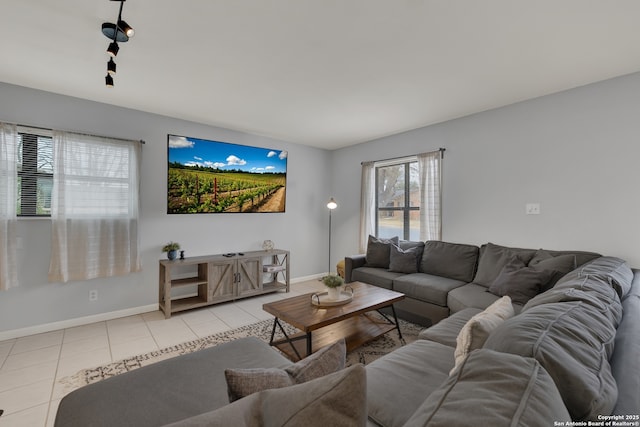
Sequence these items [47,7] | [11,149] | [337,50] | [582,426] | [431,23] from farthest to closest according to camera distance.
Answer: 1. [11,149]
2. [337,50]
3. [431,23]
4. [47,7]
5. [582,426]

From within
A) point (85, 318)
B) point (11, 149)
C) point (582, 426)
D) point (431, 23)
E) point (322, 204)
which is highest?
point (431, 23)

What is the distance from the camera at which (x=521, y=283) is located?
2.53 m

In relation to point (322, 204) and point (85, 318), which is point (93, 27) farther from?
point (322, 204)

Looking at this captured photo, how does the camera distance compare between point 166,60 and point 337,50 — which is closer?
point 337,50

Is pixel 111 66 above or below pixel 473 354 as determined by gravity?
above

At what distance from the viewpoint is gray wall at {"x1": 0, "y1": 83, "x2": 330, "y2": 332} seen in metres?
2.95

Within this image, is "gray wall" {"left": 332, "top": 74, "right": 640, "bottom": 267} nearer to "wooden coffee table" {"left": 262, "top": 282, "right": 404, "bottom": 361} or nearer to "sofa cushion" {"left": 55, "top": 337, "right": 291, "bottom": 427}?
"wooden coffee table" {"left": 262, "top": 282, "right": 404, "bottom": 361}

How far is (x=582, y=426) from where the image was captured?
0.68 metres

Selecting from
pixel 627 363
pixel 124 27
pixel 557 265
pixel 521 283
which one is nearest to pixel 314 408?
pixel 627 363

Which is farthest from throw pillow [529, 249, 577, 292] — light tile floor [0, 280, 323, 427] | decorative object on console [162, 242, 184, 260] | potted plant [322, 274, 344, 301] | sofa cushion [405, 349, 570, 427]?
decorative object on console [162, 242, 184, 260]

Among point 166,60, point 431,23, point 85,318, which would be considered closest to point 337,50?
point 431,23

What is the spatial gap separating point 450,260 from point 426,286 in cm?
62

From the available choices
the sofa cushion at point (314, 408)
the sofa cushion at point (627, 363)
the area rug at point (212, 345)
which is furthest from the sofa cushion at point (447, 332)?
the sofa cushion at point (314, 408)

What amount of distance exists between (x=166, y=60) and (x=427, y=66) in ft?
7.42
